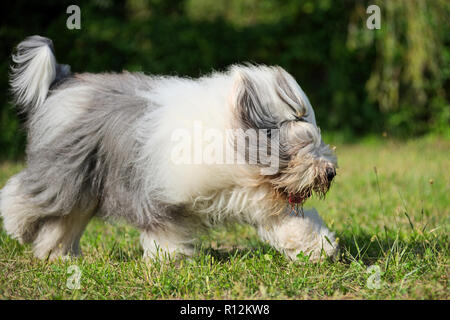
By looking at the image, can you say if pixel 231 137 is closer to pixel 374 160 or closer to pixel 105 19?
pixel 374 160

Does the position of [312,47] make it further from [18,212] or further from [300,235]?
[18,212]

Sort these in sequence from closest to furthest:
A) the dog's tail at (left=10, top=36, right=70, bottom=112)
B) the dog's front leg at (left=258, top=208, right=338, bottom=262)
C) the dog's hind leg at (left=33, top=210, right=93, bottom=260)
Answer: the dog's front leg at (left=258, top=208, right=338, bottom=262)
the dog's tail at (left=10, top=36, right=70, bottom=112)
the dog's hind leg at (left=33, top=210, right=93, bottom=260)

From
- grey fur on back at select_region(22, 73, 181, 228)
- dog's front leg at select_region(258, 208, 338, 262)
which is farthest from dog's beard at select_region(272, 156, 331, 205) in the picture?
grey fur on back at select_region(22, 73, 181, 228)

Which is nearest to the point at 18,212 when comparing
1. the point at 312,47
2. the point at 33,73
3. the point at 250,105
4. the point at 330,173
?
the point at 33,73

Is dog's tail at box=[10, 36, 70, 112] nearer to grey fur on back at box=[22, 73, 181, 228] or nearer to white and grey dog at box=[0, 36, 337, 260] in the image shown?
white and grey dog at box=[0, 36, 337, 260]

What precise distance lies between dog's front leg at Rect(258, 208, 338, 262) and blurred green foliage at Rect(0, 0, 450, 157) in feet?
20.3

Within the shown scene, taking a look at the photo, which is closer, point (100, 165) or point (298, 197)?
point (298, 197)

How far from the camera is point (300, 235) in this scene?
3238mm

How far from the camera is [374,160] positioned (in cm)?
769

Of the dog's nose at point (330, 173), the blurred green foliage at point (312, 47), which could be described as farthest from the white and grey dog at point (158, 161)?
the blurred green foliage at point (312, 47)

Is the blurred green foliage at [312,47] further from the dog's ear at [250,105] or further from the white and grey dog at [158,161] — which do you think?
the dog's ear at [250,105]

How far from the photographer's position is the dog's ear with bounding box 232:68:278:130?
2980 mm

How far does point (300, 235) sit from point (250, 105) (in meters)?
0.87

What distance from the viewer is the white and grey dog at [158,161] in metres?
3.03
